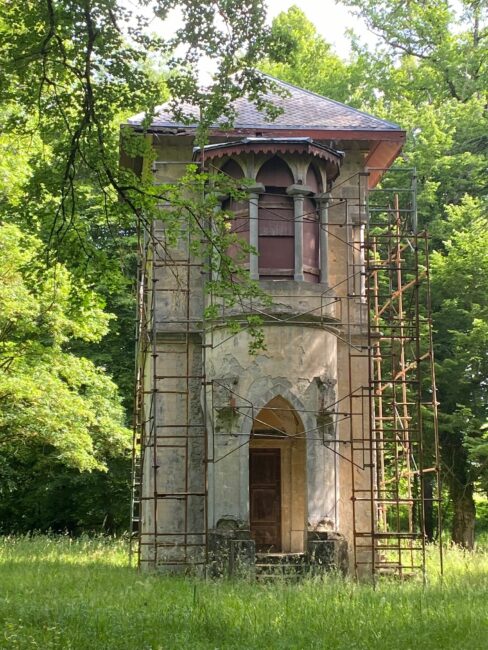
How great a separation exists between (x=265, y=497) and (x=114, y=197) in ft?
25.3

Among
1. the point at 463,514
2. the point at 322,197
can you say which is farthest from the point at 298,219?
the point at 463,514

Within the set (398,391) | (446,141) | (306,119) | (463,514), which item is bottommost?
(463,514)

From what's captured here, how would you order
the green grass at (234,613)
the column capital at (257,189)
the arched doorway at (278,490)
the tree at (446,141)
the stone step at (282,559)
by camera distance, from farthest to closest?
the tree at (446,141), the arched doorway at (278,490), the column capital at (257,189), the stone step at (282,559), the green grass at (234,613)

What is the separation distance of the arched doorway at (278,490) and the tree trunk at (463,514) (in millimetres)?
8016

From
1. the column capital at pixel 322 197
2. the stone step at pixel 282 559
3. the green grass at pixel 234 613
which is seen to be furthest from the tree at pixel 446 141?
the green grass at pixel 234 613

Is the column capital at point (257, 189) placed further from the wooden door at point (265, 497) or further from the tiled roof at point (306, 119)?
the wooden door at point (265, 497)

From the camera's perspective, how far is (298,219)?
16.9 m

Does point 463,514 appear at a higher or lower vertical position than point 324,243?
lower

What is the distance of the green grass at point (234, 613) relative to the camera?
8945mm

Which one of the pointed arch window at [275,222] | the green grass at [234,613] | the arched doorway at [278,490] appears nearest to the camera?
the green grass at [234,613]

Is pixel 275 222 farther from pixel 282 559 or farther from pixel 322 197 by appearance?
pixel 282 559

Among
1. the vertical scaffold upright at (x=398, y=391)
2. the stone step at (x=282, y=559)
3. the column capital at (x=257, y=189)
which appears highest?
the column capital at (x=257, y=189)

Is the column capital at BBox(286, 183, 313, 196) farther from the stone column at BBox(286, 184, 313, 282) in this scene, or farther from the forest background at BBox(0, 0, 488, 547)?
the forest background at BBox(0, 0, 488, 547)

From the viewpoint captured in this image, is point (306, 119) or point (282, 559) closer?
point (282, 559)
